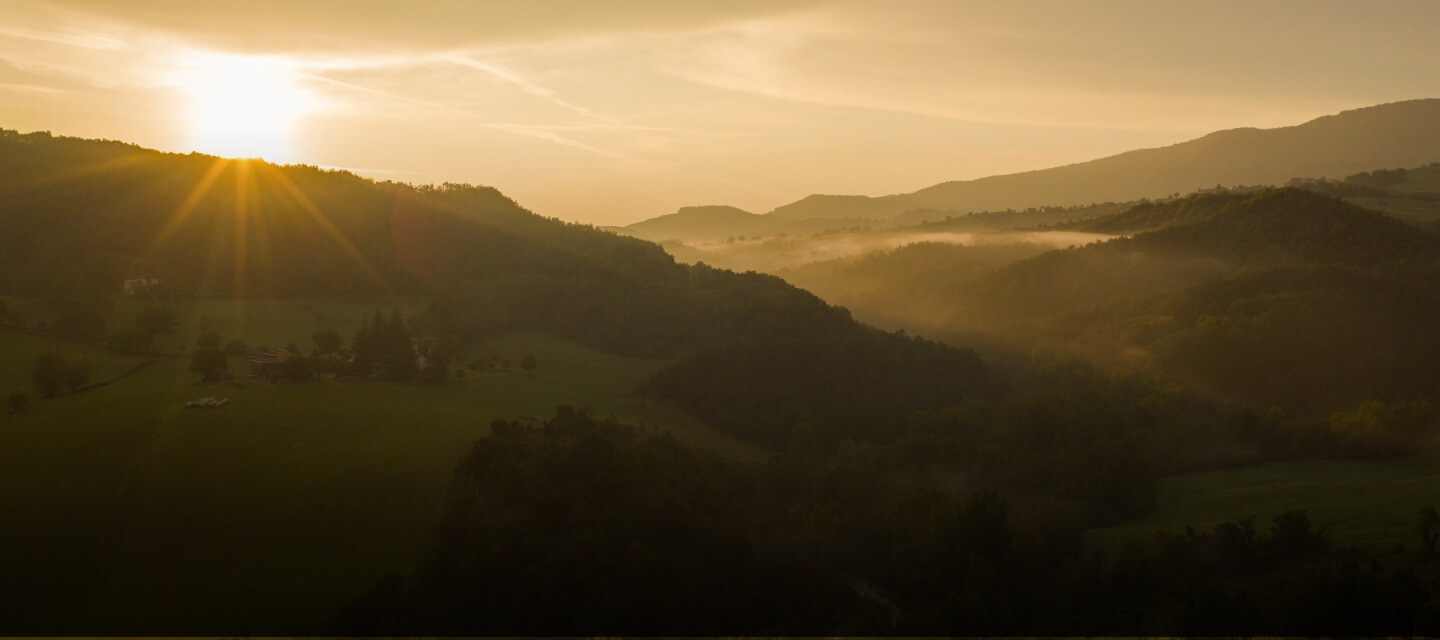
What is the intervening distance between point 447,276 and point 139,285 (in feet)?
99.1

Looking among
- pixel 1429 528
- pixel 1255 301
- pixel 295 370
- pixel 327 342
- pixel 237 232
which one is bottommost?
pixel 1429 528

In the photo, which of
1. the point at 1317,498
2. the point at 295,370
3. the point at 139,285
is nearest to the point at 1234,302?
the point at 1317,498

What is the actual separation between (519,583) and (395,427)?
501 inches

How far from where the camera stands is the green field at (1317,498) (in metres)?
32.8

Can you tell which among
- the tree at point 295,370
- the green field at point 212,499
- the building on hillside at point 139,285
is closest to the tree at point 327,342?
the tree at point 295,370

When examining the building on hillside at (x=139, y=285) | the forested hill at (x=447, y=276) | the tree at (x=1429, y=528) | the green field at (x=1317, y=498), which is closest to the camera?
the tree at (x=1429, y=528)

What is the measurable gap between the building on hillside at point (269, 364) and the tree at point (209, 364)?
63.9 inches

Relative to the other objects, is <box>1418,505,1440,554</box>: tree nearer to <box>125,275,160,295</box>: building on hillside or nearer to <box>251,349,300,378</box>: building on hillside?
<box>251,349,300,378</box>: building on hillside

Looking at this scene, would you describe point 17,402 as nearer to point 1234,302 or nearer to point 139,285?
point 139,285

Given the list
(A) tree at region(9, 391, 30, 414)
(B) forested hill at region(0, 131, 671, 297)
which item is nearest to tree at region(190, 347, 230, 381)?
(A) tree at region(9, 391, 30, 414)

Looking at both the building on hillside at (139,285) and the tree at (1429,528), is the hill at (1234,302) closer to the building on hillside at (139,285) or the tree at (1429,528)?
the tree at (1429,528)

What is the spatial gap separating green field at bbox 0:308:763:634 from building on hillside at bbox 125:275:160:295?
1726cm

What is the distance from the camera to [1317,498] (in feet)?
124

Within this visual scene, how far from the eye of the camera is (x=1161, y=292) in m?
88.2
